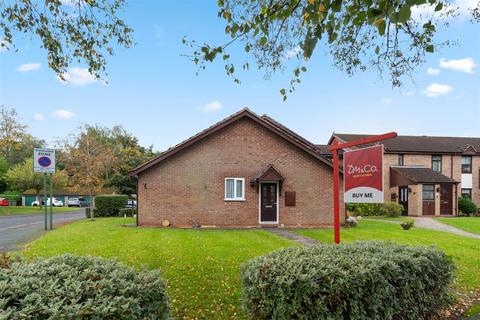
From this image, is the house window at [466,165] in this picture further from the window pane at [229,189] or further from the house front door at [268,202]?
the window pane at [229,189]

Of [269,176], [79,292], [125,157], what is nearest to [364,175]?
[79,292]

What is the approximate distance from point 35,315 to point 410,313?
468 cm

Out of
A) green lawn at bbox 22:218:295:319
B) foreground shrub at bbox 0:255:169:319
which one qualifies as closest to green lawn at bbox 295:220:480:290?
green lawn at bbox 22:218:295:319

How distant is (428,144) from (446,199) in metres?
7.05

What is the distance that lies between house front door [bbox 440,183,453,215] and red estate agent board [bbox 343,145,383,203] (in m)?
31.0

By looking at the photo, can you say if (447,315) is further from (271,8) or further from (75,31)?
(75,31)

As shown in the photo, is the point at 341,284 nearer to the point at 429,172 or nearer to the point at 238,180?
the point at 238,180

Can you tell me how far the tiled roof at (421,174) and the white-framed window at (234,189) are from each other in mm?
19417

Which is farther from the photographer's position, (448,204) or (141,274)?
(448,204)

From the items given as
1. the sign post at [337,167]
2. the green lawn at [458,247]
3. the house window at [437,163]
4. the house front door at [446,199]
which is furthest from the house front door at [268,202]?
the house window at [437,163]

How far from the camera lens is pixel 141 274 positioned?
11.9ft

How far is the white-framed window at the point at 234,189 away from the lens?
63.8 feet

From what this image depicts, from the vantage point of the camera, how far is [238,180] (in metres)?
19.5

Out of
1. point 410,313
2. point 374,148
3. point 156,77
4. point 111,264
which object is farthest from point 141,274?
point 156,77
